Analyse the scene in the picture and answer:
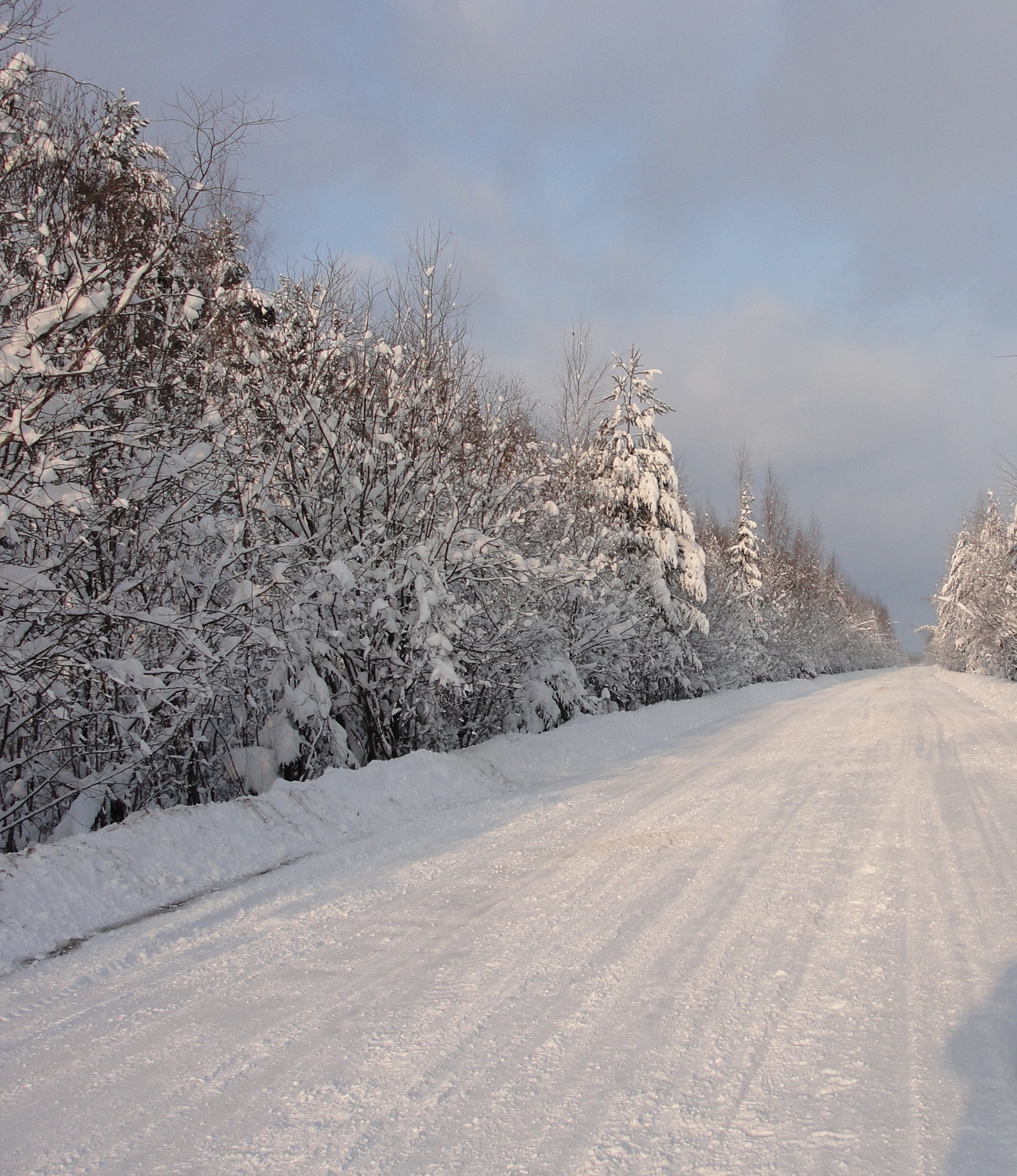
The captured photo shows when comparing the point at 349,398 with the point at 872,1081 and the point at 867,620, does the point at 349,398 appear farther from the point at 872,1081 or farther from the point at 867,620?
the point at 867,620

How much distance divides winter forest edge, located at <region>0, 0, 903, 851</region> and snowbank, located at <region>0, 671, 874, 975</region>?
713 millimetres

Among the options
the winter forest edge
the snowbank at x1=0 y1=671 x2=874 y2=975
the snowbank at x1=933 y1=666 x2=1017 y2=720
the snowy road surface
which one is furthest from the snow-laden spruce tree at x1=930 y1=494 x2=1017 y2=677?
the snowy road surface

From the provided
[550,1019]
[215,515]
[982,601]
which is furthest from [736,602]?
[550,1019]

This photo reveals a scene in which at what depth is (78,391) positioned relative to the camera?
507cm

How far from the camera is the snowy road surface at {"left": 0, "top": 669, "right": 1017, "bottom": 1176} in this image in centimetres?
241

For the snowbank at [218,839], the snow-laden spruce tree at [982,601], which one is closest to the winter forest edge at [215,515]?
the snowbank at [218,839]

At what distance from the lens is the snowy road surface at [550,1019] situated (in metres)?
2.41

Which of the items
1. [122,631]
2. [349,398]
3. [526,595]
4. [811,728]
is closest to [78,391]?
[122,631]

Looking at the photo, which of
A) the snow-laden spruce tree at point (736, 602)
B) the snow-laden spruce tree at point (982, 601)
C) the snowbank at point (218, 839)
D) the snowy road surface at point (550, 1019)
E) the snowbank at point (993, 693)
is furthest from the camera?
the snow-laden spruce tree at point (982, 601)

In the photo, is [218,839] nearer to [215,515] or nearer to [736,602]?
[215,515]

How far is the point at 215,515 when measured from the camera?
726 cm

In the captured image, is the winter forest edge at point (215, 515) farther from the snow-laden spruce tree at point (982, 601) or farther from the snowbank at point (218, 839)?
the snow-laden spruce tree at point (982, 601)

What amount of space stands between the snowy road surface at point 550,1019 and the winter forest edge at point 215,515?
1.92 m

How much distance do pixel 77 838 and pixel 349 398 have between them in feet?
20.1
